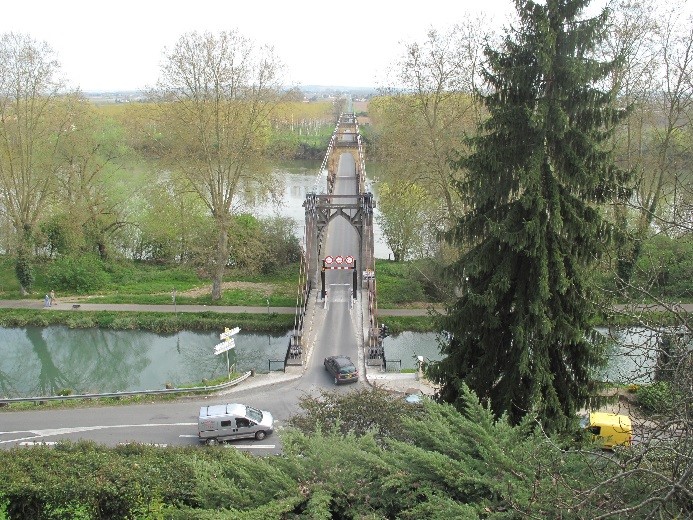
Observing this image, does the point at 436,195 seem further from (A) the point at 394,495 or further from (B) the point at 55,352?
(A) the point at 394,495

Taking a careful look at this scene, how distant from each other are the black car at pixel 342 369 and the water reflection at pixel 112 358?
164 inches

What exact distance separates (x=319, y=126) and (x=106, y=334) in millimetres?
74127

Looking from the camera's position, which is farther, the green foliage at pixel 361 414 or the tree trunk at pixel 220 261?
the tree trunk at pixel 220 261

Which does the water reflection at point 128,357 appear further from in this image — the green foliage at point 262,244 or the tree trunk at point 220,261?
the green foliage at point 262,244

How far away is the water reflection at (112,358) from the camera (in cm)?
2148

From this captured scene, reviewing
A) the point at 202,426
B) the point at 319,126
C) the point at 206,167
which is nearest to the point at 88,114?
the point at 206,167

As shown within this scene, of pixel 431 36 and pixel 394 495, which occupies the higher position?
pixel 431 36

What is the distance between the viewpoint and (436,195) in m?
26.8

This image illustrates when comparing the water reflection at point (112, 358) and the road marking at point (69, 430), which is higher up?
the road marking at point (69, 430)

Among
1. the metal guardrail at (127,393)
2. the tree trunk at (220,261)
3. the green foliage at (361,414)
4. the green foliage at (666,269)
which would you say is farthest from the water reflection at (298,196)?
the green foliage at (361,414)

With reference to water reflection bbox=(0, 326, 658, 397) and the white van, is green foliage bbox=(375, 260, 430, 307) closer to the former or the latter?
water reflection bbox=(0, 326, 658, 397)

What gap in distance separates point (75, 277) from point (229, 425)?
17.5 m

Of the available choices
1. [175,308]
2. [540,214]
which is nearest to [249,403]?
[175,308]

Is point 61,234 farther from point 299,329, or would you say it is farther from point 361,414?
point 361,414
